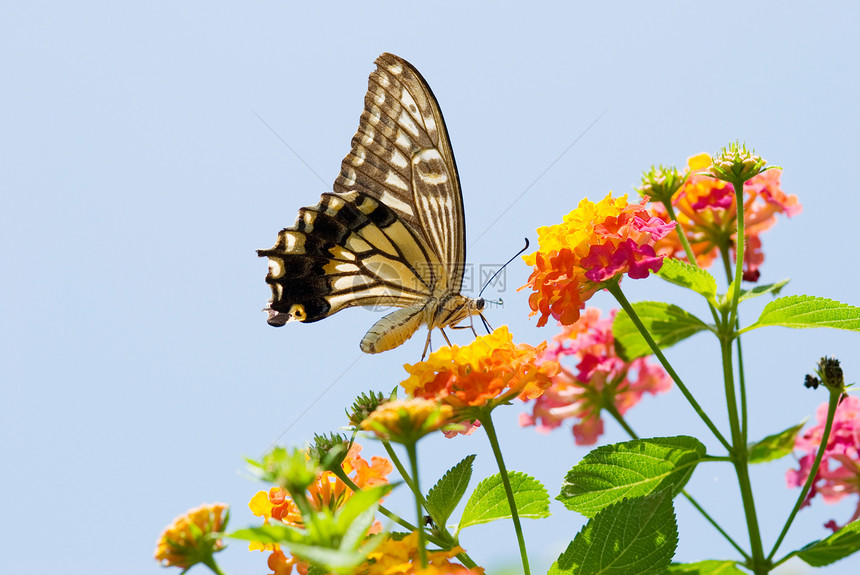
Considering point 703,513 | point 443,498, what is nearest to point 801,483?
point 703,513

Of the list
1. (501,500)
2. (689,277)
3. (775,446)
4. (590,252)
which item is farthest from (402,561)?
(775,446)

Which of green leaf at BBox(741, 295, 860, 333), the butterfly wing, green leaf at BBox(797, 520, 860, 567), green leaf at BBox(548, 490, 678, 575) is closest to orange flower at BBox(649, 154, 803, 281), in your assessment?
green leaf at BBox(741, 295, 860, 333)

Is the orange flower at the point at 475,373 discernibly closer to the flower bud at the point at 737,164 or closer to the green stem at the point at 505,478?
the green stem at the point at 505,478

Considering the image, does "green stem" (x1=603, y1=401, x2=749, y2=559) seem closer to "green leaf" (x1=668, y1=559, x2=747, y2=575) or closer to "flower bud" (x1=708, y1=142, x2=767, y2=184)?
"green leaf" (x1=668, y1=559, x2=747, y2=575)

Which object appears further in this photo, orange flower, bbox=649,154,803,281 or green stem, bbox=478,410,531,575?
orange flower, bbox=649,154,803,281

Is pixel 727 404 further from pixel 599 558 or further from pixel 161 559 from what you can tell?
pixel 161 559
